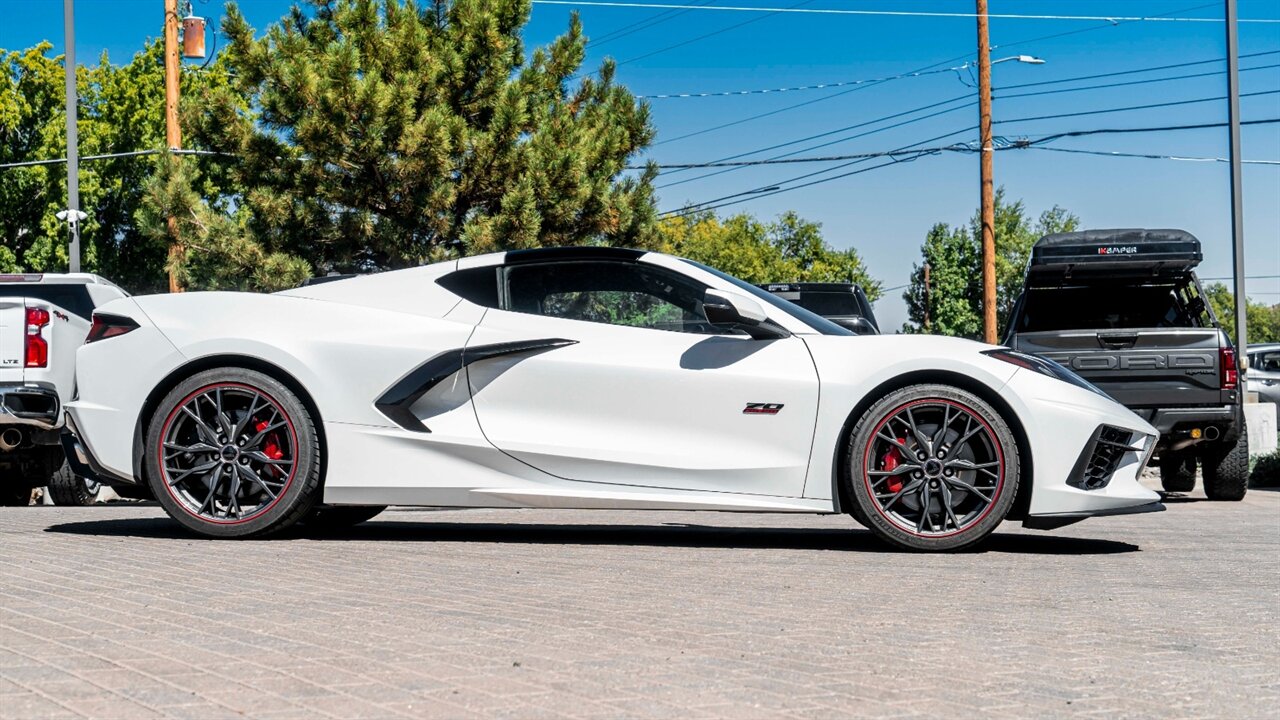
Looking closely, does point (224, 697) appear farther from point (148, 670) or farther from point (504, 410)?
point (504, 410)

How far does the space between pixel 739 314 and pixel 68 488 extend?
6.72 meters

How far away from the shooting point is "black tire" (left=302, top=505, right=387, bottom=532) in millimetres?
7721

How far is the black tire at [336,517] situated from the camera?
7.72 metres

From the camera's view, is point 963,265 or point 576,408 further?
point 963,265

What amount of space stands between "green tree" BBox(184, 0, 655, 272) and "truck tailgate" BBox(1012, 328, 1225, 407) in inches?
423

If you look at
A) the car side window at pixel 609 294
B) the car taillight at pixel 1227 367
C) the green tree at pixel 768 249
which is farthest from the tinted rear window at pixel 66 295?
the green tree at pixel 768 249

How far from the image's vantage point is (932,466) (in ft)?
21.1

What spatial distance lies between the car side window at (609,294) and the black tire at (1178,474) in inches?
288

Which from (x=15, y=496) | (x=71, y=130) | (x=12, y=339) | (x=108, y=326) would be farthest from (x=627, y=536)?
(x=71, y=130)

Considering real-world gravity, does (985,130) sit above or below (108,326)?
above

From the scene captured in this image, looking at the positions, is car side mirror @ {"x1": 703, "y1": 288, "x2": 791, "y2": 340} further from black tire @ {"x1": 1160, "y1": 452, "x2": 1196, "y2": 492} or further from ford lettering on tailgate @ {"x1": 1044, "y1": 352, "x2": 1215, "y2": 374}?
black tire @ {"x1": 1160, "y1": 452, "x2": 1196, "y2": 492}

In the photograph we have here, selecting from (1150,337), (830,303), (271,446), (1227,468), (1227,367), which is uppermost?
(830,303)

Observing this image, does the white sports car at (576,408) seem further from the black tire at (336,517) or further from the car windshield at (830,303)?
the car windshield at (830,303)

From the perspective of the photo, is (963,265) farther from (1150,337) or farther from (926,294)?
(1150,337)
